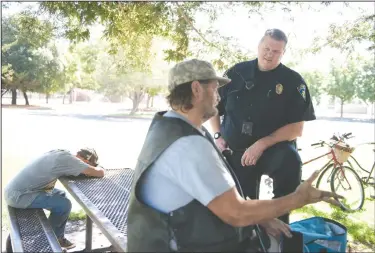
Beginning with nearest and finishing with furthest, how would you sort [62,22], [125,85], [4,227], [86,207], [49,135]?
[86,207] < [4,227] < [62,22] < [49,135] < [125,85]

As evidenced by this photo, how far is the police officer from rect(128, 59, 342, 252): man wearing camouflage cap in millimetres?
1022

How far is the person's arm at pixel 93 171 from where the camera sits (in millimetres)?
3506

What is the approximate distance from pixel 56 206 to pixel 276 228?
2.43 m

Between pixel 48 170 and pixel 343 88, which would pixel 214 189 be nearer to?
pixel 48 170

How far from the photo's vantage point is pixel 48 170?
10.9ft

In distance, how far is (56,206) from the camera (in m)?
3.43

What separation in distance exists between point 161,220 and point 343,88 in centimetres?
3068

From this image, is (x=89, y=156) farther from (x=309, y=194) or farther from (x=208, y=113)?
(x=309, y=194)

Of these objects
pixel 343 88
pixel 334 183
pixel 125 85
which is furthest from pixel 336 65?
pixel 125 85

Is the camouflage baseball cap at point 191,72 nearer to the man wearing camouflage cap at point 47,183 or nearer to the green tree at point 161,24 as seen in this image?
the man wearing camouflage cap at point 47,183

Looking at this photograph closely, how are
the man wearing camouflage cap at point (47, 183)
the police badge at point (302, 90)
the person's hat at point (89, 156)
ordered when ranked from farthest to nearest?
1. the person's hat at point (89, 156)
2. the man wearing camouflage cap at point (47, 183)
3. the police badge at point (302, 90)

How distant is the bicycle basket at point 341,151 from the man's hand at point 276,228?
16.5 feet

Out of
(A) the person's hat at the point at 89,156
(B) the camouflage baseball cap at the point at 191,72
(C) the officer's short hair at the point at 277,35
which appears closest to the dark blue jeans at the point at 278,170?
(C) the officer's short hair at the point at 277,35

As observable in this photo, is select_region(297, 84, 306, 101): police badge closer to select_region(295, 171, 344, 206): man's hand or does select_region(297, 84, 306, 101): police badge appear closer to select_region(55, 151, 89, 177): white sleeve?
select_region(295, 171, 344, 206): man's hand
